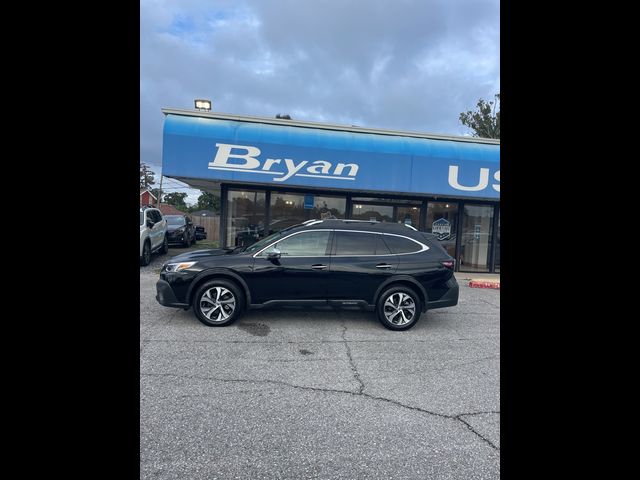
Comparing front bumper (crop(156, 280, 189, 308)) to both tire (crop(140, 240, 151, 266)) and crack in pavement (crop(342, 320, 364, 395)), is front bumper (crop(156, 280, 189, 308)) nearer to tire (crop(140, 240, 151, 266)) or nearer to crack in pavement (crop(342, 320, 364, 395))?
crack in pavement (crop(342, 320, 364, 395))

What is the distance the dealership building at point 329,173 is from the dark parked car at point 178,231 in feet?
19.0

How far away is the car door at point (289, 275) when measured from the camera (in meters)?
5.47

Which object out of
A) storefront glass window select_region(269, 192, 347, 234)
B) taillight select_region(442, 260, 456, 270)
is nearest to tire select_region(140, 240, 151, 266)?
storefront glass window select_region(269, 192, 347, 234)

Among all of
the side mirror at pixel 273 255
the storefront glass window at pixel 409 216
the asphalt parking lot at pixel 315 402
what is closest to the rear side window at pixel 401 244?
the asphalt parking lot at pixel 315 402

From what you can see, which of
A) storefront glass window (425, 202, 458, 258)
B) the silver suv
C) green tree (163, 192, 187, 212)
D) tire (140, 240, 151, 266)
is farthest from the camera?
green tree (163, 192, 187, 212)

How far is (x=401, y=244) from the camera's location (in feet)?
19.4

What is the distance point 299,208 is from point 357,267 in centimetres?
596

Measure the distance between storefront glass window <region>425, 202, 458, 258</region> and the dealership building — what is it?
4cm

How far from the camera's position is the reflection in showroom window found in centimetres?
565

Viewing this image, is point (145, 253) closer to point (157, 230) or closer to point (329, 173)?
point (157, 230)

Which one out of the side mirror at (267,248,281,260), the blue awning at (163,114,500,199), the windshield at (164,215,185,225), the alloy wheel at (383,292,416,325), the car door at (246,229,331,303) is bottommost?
the alloy wheel at (383,292,416,325)

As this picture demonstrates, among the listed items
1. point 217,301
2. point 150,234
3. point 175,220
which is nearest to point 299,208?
point 150,234
